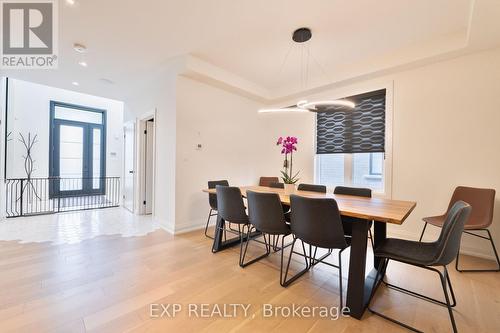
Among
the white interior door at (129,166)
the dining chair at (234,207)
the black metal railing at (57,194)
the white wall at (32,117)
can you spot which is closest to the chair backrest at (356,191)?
the dining chair at (234,207)

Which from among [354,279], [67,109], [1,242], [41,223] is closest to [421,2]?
[354,279]

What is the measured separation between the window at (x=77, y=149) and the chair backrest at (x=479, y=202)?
8.26 m

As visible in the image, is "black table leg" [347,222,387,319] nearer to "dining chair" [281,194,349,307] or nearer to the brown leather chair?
"dining chair" [281,194,349,307]

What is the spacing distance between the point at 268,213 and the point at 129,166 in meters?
4.26

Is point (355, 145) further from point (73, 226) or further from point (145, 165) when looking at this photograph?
point (73, 226)

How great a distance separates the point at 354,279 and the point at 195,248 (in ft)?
6.60

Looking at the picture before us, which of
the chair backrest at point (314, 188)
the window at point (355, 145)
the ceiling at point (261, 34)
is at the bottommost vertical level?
the chair backrest at point (314, 188)

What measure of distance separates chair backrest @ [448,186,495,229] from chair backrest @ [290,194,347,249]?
1827mm

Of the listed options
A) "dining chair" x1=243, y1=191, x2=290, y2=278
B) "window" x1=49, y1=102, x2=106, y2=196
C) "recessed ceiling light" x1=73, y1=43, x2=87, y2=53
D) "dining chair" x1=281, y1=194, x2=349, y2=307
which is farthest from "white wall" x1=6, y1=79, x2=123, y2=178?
"dining chair" x1=281, y1=194, x2=349, y2=307

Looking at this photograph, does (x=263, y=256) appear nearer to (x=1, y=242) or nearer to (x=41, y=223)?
(x=1, y=242)

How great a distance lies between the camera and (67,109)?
6.10 metres

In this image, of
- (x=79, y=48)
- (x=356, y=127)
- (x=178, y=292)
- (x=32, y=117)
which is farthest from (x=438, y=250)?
(x=32, y=117)

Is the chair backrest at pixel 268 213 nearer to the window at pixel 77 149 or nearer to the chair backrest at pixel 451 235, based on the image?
the chair backrest at pixel 451 235

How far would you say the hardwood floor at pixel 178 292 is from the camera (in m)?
1.54
